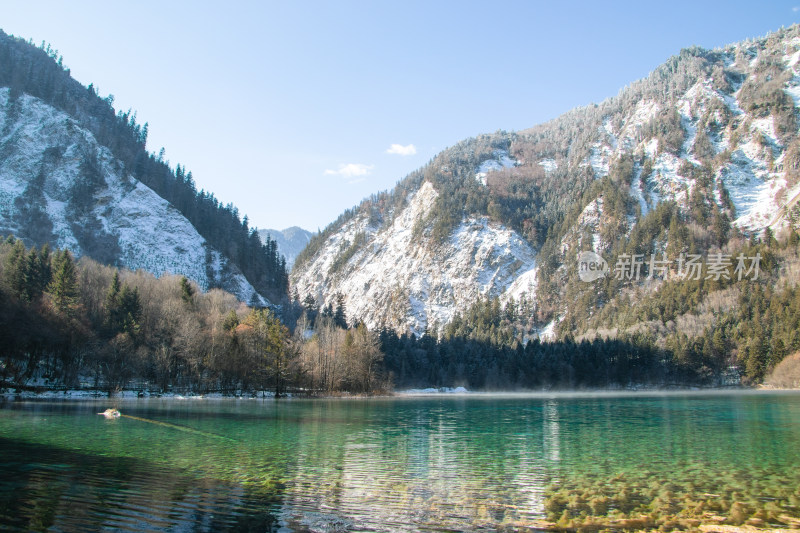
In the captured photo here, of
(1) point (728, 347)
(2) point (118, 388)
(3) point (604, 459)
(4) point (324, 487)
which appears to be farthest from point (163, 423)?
(1) point (728, 347)

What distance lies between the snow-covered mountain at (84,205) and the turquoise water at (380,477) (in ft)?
412

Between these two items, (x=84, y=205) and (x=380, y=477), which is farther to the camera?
(x=84, y=205)

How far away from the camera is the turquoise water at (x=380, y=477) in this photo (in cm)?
1368

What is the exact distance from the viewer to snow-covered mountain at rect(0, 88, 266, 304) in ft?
479

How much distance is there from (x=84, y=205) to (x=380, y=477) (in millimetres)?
170378

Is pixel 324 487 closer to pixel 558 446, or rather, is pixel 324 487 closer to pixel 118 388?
pixel 558 446

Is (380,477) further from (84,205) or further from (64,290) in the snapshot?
(84,205)

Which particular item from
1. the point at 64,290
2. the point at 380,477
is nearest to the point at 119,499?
the point at 380,477

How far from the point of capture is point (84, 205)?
158125 mm

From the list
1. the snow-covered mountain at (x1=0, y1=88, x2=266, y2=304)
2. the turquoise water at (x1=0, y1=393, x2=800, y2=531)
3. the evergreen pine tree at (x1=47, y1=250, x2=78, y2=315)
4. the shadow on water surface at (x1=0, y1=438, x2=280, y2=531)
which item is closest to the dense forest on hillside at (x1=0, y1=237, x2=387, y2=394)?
the evergreen pine tree at (x1=47, y1=250, x2=78, y2=315)

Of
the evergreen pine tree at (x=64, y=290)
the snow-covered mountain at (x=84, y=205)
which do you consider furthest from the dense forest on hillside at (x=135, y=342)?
the snow-covered mountain at (x=84, y=205)

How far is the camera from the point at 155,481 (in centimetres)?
1778

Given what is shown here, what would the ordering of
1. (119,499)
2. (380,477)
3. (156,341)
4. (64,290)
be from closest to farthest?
1. (119,499)
2. (380,477)
3. (64,290)
4. (156,341)

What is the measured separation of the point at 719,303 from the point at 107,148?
205504mm
